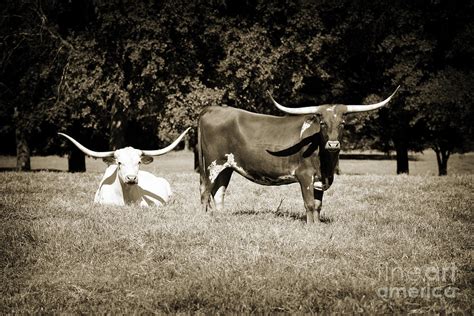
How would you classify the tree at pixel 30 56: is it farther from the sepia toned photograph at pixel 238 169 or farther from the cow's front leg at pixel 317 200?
the cow's front leg at pixel 317 200

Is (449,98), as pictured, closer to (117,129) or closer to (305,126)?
(117,129)

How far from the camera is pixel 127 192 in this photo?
9.15 metres

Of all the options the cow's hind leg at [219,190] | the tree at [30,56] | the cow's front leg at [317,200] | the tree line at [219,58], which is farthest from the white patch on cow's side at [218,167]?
the tree at [30,56]

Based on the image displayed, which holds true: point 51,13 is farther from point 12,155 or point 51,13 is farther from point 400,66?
point 12,155

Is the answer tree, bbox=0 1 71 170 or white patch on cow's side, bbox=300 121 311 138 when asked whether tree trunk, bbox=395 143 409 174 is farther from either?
white patch on cow's side, bbox=300 121 311 138

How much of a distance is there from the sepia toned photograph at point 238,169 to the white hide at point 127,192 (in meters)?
0.04

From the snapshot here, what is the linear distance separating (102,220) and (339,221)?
3.39 metres

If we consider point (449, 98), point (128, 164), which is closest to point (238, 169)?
point (128, 164)

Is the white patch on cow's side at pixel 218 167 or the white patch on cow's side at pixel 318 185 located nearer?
the white patch on cow's side at pixel 318 185


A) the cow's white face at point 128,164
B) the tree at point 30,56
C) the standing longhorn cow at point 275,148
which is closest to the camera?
the standing longhorn cow at point 275,148

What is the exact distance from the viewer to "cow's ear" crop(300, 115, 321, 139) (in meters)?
7.35

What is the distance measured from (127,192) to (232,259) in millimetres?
4365

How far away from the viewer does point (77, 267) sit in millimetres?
4961

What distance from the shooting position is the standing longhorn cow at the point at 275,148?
7.20 metres
